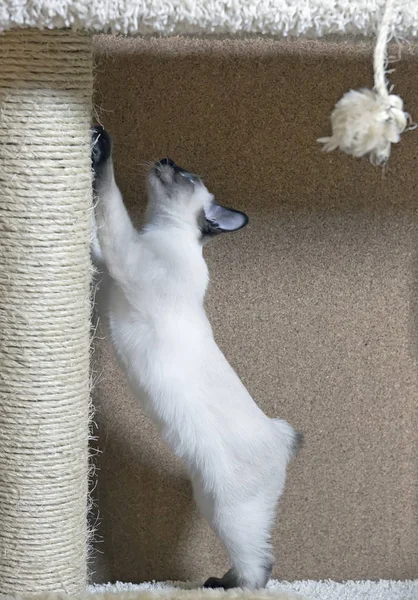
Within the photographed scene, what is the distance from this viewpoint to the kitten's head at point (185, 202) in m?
1.41

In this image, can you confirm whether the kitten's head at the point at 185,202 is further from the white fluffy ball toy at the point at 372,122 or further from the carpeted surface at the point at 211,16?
the white fluffy ball toy at the point at 372,122

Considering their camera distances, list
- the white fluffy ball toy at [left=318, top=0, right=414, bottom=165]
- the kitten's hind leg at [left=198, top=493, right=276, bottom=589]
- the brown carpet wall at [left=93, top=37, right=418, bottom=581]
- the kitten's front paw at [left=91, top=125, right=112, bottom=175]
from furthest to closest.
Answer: the brown carpet wall at [left=93, top=37, right=418, bottom=581] < the kitten's hind leg at [left=198, top=493, right=276, bottom=589] < the kitten's front paw at [left=91, top=125, right=112, bottom=175] < the white fluffy ball toy at [left=318, top=0, right=414, bottom=165]

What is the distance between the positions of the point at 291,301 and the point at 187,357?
0.40 m

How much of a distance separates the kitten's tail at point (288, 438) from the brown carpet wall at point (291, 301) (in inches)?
7.9

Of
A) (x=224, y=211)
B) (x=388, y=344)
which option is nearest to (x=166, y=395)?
(x=224, y=211)

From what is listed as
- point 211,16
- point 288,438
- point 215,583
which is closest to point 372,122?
point 211,16

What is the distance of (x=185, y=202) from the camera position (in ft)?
4.63

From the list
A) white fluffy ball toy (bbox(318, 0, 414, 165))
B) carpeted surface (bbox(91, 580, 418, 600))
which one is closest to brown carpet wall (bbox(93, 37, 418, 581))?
carpeted surface (bbox(91, 580, 418, 600))

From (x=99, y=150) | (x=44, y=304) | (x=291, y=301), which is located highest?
(x=99, y=150)

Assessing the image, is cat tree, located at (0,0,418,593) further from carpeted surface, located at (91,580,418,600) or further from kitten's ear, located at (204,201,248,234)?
carpeted surface, located at (91,580,418,600)

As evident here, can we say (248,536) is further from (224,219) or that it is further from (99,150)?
(99,150)

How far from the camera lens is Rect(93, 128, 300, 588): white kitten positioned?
1.28 metres

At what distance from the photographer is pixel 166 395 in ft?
4.30

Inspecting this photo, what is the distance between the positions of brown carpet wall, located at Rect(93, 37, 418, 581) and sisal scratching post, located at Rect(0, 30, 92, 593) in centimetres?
47
